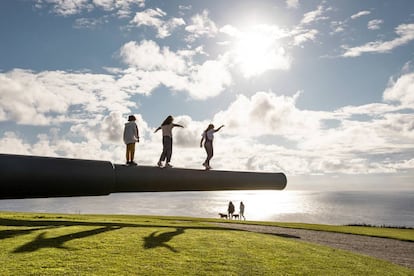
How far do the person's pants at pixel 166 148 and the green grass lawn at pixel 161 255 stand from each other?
3097mm

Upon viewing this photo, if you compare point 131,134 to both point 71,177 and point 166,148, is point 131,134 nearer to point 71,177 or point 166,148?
point 166,148

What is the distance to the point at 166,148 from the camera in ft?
36.8

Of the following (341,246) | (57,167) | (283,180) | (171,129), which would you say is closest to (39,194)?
(57,167)

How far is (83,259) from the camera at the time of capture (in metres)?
11.5

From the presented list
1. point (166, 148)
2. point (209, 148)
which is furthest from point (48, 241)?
point (209, 148)

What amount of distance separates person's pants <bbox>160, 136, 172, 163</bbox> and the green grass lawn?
3.10 metres

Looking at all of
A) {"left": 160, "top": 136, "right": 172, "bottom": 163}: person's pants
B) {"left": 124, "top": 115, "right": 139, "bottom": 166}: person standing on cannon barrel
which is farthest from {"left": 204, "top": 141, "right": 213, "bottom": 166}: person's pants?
{"left": 124, "top": 115, "right": 139, "bottom": 166}: person standing on cannon barrel

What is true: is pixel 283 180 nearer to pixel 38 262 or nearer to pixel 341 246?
pixel 38 262

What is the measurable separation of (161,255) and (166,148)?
12.2ft

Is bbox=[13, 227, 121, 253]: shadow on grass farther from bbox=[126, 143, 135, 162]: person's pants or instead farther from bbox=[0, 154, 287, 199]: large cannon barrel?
bbox=[0, 154, 287, 199]: large cannon barrel

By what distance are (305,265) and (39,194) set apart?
34.7ft

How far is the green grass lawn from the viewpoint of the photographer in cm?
1103

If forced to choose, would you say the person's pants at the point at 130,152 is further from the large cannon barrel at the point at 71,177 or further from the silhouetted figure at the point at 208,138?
the silhouetted figure at the point at 208,138

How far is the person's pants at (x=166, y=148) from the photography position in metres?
10.9
